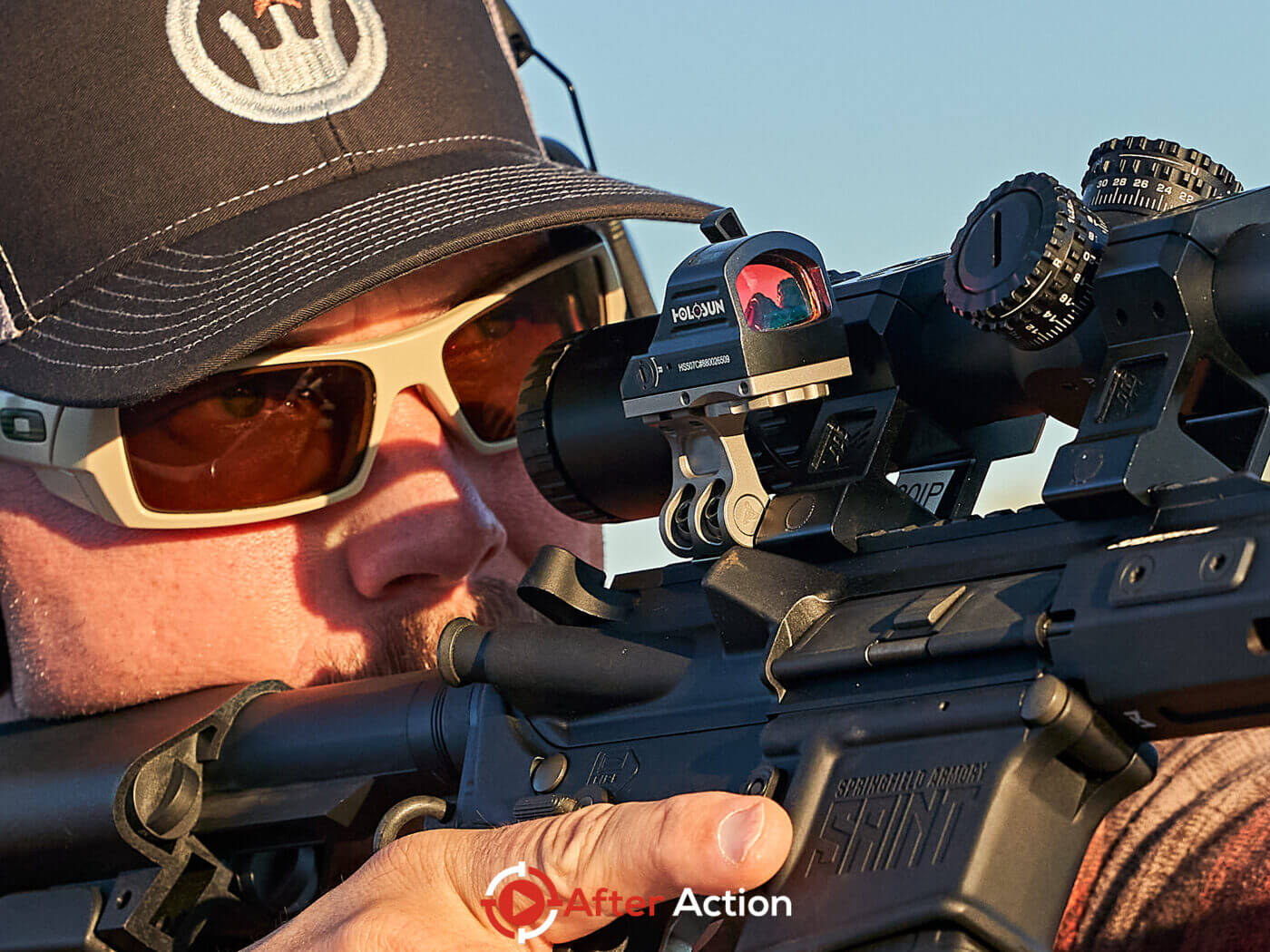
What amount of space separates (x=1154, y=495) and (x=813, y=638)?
331 mm

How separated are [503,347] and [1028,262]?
129 cm

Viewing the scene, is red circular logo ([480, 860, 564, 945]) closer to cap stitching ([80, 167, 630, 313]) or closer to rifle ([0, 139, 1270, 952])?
rifle ([0, 139, 1270, 952])

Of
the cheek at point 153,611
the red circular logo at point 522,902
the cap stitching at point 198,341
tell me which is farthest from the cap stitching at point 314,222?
the red circular logo at point 522,902

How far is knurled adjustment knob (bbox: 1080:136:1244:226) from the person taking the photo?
56.9 inches

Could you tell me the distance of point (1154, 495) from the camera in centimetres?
123

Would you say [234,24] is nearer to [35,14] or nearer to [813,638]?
[35,14]

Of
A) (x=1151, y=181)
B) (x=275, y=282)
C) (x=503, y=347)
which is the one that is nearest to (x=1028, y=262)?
(x=1151, y=181)

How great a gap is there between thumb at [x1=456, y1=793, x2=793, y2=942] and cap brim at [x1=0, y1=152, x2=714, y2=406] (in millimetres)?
859

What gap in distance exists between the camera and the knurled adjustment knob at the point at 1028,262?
50.8 inches

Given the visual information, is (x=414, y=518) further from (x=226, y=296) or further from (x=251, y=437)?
(x=226, y=296)

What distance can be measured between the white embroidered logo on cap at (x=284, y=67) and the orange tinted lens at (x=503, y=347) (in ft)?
1.36

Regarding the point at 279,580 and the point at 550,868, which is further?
the point at 279,580

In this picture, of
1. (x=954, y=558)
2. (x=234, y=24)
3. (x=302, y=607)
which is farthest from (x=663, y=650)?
(x=234, y=24)

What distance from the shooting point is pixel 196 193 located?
2166 millimetres
